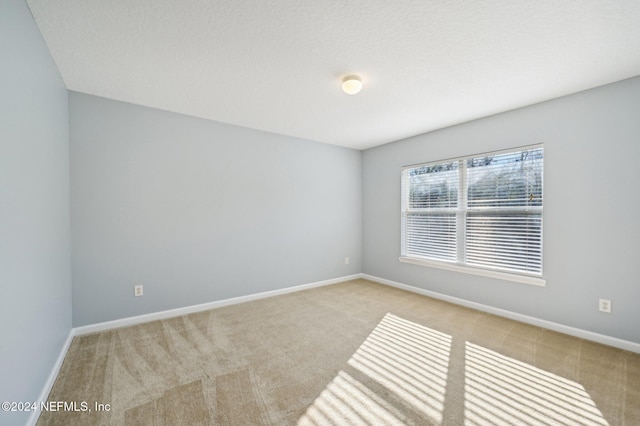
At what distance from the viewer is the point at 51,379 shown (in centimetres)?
190

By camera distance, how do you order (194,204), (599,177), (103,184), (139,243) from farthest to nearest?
(194,204) < (139,243) < (103,184) < (599,177)

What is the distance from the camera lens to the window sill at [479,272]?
294 centimetres

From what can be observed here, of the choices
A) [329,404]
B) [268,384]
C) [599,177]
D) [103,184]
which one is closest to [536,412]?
[329,404]

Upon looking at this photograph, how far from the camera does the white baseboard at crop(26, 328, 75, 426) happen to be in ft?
5.07

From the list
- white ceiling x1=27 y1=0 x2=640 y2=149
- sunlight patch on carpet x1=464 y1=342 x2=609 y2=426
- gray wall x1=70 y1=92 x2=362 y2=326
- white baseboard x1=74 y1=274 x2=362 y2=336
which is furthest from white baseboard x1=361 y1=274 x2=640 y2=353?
white ceiling x1=27 y1=0 x2=640 y2=149

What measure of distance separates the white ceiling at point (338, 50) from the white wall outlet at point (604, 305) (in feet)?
6.74

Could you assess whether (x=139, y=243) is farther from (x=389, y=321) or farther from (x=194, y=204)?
(x=389, y=321)

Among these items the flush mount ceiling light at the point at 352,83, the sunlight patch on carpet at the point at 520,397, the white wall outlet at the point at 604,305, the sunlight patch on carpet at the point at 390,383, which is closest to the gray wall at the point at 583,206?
the white wall outlet at the point at 604,305

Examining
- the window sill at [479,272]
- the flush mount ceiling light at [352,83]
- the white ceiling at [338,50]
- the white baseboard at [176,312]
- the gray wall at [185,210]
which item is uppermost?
the white ceiling at [338,50]

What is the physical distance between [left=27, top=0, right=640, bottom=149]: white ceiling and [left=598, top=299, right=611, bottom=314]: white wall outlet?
2054 mm

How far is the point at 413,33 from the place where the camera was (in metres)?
1.83

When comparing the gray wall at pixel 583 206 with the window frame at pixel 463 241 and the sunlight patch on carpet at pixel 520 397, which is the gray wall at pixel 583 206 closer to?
the window frame at pixel 463 241

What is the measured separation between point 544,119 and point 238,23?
126 inches

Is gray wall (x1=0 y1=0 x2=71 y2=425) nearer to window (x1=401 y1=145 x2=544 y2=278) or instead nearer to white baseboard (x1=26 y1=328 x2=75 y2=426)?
white baseboard (x1=26 y1=328 x2=75 y2=426)
